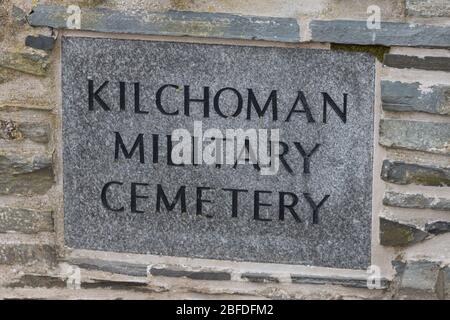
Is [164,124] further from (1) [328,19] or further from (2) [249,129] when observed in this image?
(1) [328,19]

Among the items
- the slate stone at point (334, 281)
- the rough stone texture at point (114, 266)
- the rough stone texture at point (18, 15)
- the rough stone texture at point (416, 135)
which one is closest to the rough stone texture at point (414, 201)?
the rough stone texture at point (416, 135)

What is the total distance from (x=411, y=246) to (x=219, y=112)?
716 millimetres

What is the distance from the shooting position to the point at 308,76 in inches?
132

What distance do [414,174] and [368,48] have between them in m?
0.40

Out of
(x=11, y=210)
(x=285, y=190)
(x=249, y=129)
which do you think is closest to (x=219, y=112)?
(x=249, y=129)

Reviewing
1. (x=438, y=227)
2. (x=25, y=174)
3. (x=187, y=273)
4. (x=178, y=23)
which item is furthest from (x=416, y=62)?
(x=25, y=174)

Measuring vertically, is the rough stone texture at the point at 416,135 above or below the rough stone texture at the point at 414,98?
below

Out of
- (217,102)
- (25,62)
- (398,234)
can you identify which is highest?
(25,62)

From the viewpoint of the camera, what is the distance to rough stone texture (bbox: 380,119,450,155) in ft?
10.8

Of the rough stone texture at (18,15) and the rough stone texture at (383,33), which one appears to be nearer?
the rough stone texture at (383,33)

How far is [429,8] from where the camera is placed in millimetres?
3205

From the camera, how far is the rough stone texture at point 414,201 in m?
3.32

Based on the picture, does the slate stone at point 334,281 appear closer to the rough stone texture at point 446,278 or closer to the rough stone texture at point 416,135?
the rough stone texture at point 446,278

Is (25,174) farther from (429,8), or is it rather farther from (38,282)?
(429,8)
